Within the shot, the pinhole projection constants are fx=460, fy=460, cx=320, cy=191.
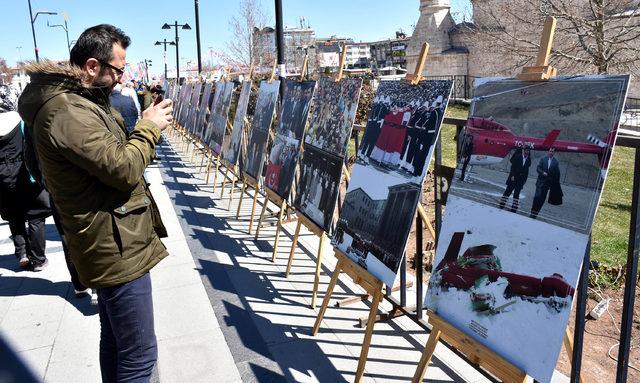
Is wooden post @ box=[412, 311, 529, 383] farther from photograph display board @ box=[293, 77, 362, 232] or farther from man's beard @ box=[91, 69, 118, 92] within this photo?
man's beard @ box=[91, 69, 118, 92]

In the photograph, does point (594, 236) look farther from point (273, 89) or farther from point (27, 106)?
point (27, 106)

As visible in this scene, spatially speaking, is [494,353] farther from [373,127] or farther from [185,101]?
[185,101]

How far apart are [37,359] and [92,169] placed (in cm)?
220

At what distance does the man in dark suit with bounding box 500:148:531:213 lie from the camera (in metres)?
1.97

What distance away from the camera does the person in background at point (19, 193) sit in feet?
14.7

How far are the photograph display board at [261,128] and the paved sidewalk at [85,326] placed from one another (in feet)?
4.60

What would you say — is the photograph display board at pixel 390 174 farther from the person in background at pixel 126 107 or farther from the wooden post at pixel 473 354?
the person in background at pixel 126 107

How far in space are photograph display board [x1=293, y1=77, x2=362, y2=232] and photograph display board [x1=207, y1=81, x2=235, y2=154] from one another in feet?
12.8

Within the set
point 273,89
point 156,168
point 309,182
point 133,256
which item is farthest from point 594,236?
→ point 156,168

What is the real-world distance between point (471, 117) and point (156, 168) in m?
9.54

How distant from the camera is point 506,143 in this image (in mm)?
2098

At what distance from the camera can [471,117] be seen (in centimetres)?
233

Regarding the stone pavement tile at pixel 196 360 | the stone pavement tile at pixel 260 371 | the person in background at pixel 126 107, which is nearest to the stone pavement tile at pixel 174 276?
the stone pavement tile at pixel 196 360

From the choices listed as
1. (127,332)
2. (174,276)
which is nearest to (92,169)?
(127,332)
